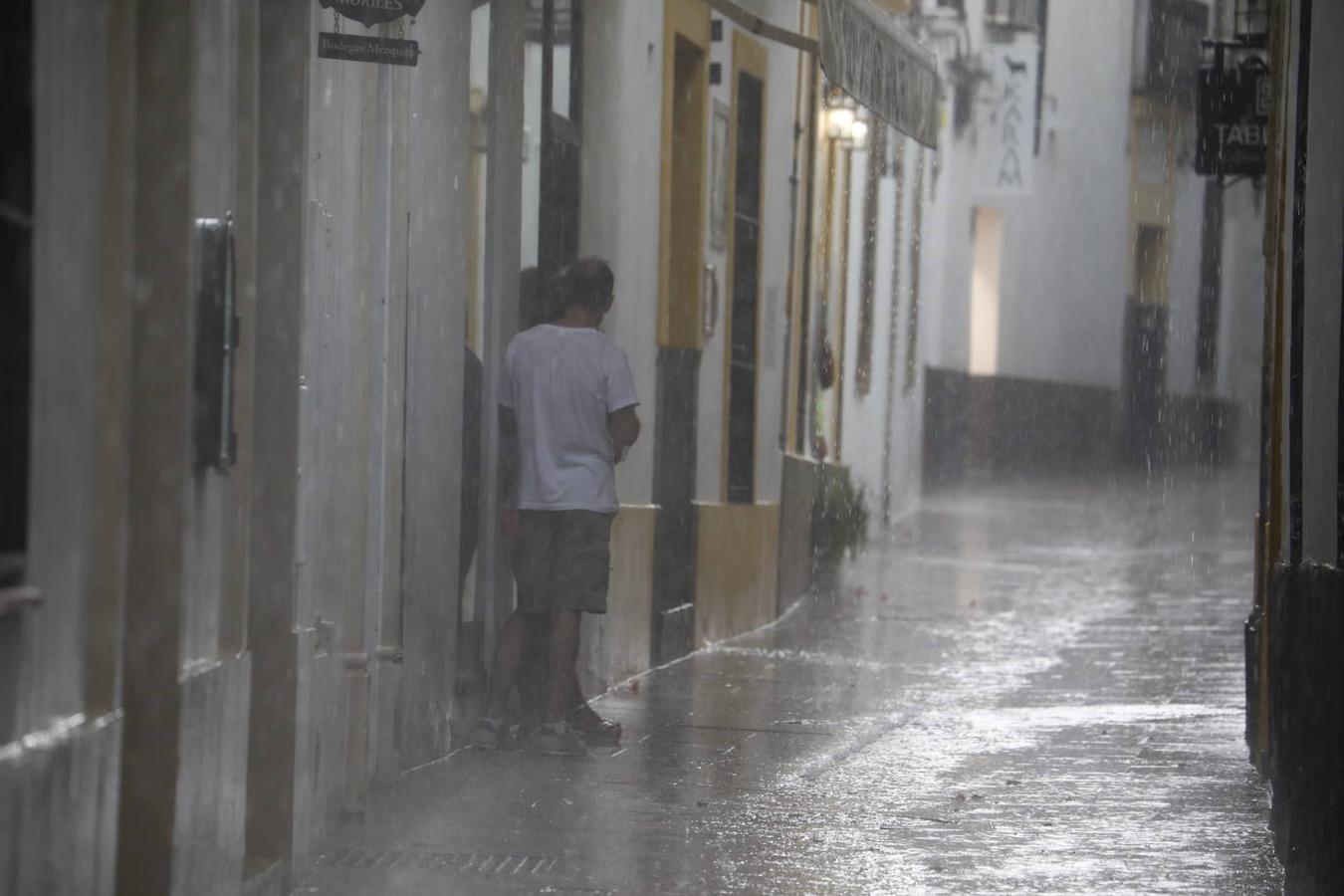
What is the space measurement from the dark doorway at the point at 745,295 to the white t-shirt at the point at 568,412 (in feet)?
16.3

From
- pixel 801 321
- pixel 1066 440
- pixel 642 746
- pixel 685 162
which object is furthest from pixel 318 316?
pixel 1066 440

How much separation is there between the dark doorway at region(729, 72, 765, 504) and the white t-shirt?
16.3 ft

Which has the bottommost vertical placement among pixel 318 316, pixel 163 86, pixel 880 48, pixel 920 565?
pixel 920 565

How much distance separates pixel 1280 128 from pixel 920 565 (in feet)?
40.4

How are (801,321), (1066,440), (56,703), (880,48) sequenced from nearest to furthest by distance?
(56,703)
(880,48)
(801,321)
(1066,440)

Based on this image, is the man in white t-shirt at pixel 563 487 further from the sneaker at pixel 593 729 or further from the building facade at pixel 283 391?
the building facade at pixel 283 391

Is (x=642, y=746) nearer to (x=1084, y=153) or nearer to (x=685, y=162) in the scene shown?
(x=685, y=162)

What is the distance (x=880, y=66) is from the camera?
10.8 metres

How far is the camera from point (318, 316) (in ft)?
22.8

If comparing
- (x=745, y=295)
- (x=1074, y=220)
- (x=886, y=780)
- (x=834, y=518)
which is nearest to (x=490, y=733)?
(x=886, y=780)

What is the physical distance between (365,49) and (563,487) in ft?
8.03

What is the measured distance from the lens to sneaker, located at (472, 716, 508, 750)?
911cm

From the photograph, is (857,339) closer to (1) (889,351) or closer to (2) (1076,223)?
(1) (889,351)

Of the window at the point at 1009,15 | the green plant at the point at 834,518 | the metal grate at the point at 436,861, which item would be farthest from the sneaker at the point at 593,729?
the window at the point at 1009,15
